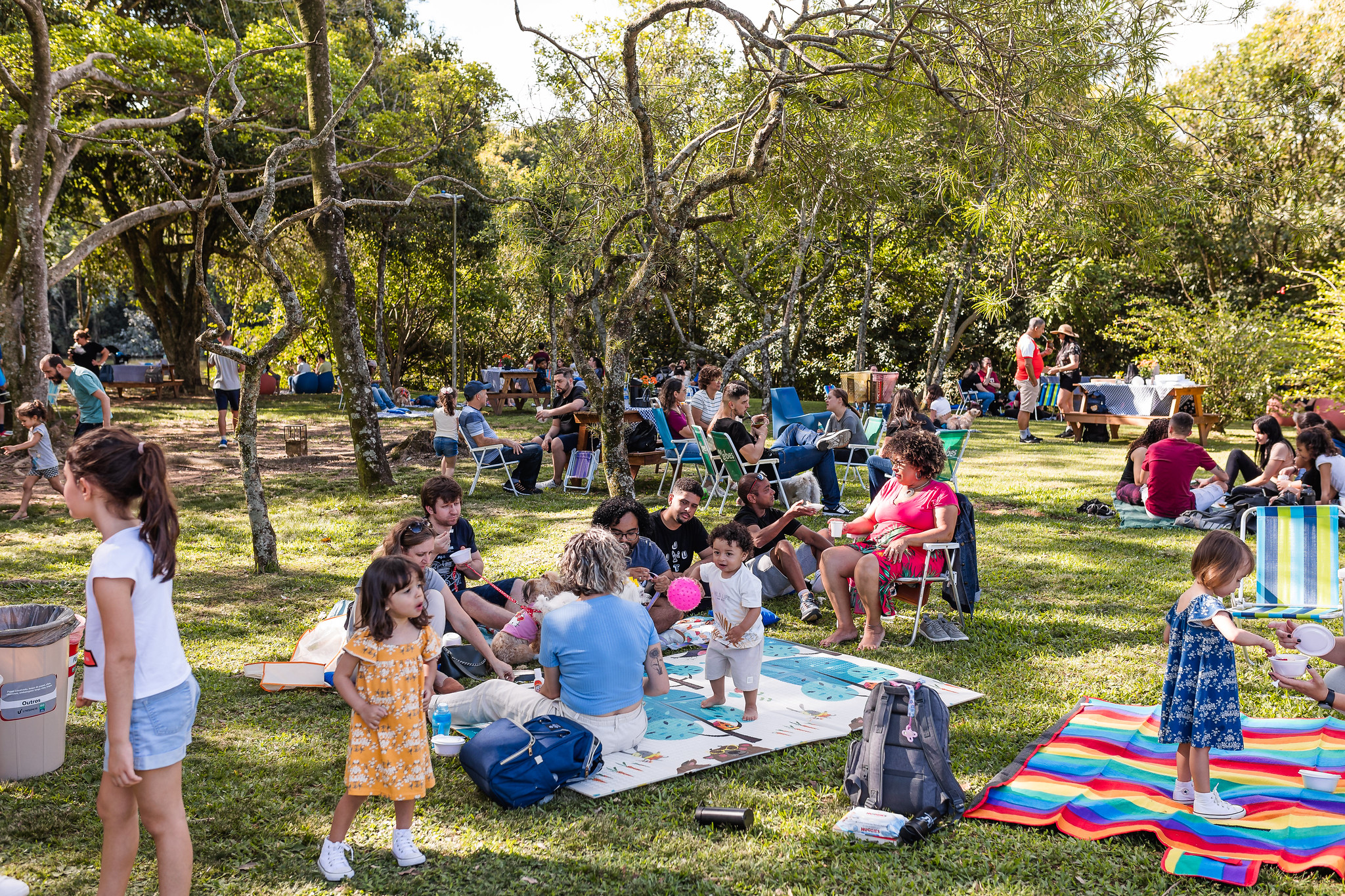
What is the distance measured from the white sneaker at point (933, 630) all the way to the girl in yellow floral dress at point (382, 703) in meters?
3.54

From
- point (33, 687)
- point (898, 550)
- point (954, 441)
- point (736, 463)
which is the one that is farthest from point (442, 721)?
point (954, 441)

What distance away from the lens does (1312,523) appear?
5.85 m

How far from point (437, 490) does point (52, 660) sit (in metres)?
1.90

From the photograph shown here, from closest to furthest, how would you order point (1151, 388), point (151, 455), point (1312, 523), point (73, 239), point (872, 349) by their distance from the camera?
point (151, 455) < point (1312, 523) < point (1151, 388) < point (872, 349) < point (73, 239)

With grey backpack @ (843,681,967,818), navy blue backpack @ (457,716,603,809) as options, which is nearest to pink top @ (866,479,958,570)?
grey backpack @ (843,681,967,818)

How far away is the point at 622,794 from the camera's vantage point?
3.87 m

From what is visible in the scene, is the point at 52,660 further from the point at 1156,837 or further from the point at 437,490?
the point at 1156,837

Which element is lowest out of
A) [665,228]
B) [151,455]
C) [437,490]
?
[437,490]

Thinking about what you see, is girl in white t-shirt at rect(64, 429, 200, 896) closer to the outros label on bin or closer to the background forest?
the outros label on bin

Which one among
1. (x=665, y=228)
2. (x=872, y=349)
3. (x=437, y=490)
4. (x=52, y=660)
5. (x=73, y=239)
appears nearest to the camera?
(x=52, y=660)

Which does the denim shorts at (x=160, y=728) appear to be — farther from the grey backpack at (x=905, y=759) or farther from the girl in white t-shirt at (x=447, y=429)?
the girl in white t-shirt at (x=447, y=429)

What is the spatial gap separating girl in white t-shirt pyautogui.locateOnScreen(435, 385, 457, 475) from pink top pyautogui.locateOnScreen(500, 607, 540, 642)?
20.6 ft

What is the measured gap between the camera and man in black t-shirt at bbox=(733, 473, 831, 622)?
20.9ft

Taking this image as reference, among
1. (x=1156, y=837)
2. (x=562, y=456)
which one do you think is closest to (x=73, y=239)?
(x=562, y=456)
